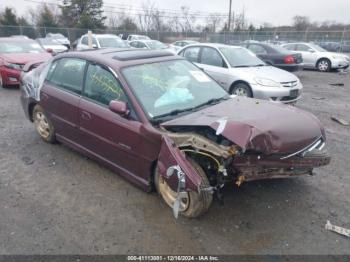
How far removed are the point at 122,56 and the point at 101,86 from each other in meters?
0.48

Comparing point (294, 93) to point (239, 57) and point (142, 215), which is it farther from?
point (142, 215)

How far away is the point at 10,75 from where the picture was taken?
932 cm

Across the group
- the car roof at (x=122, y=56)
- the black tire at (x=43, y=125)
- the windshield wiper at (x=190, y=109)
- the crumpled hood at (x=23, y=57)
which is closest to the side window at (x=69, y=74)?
the car roof at (x=122, y=56)

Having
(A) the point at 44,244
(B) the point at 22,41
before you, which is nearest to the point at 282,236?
(A) the point at 44,244

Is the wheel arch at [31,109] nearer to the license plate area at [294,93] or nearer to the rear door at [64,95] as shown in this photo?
the rear door at [64,95]

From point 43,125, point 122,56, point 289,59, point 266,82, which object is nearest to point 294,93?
point 266,82

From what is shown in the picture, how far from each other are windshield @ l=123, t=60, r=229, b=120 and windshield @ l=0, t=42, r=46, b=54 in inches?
310

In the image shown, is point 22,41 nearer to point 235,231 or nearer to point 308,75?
point 235,231

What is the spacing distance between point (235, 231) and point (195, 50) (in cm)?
663

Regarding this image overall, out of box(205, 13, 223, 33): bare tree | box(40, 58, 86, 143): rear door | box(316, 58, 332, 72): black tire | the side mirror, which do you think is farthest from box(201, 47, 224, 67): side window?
box(205, 13, 223, 33): bare tree

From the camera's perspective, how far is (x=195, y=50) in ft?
29.0

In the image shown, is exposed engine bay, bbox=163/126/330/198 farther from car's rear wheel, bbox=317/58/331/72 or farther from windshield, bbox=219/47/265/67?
car's rear wheel, bbox=317/58/331/72

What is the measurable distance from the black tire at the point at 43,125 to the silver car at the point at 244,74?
451 centimetres

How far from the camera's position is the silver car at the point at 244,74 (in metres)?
7.31
